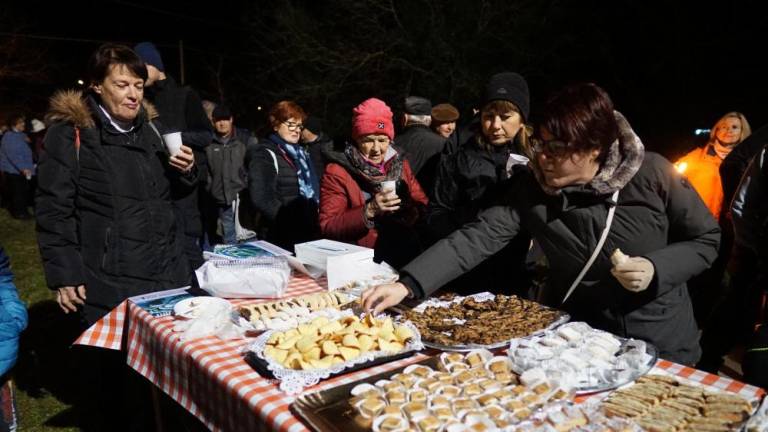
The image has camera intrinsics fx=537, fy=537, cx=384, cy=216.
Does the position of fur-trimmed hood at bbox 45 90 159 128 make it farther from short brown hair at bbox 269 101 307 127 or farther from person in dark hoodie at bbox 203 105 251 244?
person in dark hoodie at bbox 203 105 251 244

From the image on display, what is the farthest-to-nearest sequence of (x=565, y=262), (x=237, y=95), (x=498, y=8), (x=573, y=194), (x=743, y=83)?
(x=237, y=95) → (x=498, y=8) → (x=743, y=83) → (x=565, y=262) → (x=573, y=194)

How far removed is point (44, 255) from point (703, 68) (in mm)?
11680

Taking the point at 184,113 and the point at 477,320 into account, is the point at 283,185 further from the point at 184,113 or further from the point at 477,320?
the point at 477,320

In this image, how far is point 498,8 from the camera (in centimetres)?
1227

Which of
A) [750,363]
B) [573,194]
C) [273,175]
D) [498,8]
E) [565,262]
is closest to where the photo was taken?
[750,363]

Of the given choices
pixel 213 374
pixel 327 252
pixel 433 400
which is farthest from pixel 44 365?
pixel 433 400

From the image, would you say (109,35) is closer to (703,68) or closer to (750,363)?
(703,68)

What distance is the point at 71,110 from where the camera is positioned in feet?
8.63

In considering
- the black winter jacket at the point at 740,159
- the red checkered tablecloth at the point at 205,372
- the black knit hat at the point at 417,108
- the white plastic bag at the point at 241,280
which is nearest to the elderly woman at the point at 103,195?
the red checkered tablecloth at the point at 205,372

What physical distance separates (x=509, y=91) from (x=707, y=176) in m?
2.60

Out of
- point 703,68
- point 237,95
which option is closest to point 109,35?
point 237,95

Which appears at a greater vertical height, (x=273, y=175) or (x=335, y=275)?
(x=273, y=175)

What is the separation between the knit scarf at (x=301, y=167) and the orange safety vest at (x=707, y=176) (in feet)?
10.1

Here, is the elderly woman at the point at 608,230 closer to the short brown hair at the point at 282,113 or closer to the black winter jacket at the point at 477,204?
the black winter jacket at the point at 477,204
